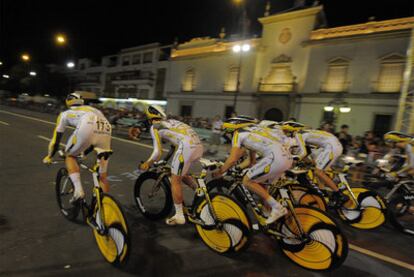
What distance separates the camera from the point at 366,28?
763 inches

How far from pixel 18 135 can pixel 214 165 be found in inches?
486

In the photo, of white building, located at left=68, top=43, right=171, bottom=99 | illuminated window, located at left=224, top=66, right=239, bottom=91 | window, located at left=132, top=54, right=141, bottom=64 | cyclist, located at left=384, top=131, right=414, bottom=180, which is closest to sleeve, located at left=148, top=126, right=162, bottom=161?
cyclist, located at left=384, top=131, right=414, bottom=180

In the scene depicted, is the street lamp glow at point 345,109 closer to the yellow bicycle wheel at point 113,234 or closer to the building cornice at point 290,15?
the building cornice at point 290,15

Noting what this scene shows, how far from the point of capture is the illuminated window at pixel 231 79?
26.9 m

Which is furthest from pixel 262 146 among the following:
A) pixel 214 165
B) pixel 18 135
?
pixel 18 135

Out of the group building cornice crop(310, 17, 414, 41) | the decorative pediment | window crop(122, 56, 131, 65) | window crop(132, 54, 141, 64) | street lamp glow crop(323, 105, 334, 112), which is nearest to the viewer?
building cornice crop(310, 17, 414, 41)

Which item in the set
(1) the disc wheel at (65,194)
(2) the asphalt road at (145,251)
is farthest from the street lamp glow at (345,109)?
(1) the disc wheel at (65,194)

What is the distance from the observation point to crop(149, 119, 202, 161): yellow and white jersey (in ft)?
13.3

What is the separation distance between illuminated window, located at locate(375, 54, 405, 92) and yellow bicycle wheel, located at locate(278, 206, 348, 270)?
19841 millimetres

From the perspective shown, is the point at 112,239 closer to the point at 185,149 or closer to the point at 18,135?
the point at 185,149

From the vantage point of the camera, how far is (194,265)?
3312 millimetres

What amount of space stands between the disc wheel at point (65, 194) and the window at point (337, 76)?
2130cm

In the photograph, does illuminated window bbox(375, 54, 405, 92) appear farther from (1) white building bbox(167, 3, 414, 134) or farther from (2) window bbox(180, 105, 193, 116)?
(2) window bbox(180, 105, 193, 116)

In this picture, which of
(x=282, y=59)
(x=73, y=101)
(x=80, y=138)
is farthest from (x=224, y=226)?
(x=282, y=59)
